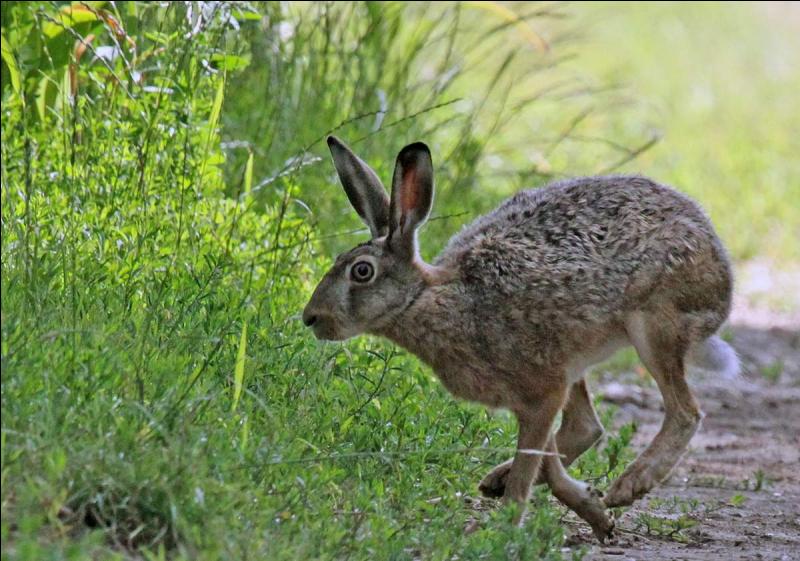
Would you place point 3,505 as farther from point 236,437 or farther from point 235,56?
point 235,56

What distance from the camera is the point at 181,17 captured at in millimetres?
6324

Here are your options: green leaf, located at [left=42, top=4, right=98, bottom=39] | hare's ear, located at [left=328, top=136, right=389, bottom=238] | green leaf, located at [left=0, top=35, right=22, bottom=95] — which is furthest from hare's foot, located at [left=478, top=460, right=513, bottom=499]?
green leaf, located at [left=42, top=4, right=98, bottom=39]

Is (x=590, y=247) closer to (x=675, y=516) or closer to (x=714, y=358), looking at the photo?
(x=714, y=358)

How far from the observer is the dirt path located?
4914 mm

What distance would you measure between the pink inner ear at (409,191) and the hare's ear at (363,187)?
13 cm

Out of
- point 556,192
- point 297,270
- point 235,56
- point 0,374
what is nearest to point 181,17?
point 235,56

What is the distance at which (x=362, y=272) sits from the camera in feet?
17.1

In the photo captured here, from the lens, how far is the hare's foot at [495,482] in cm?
509

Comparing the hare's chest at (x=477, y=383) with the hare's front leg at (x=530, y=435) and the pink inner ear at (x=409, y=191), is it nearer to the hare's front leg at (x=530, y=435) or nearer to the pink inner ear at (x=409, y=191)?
the hare's front leg at (x=530, y=435)

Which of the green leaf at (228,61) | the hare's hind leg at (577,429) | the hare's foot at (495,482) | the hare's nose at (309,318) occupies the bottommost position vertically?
the hare's foot at (495,482)

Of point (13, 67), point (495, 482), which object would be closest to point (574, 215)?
point (495, 482)

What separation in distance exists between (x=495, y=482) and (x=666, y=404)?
791 mm

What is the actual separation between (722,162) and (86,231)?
909cm

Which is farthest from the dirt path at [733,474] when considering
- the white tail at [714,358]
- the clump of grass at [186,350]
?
the clump of grass at [186,350]
